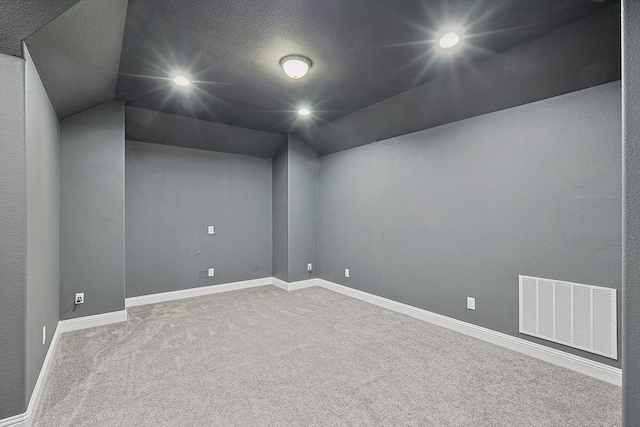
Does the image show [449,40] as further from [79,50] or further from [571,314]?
[79,50]

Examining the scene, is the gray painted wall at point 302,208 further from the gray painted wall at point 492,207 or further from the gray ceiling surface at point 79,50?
the gray ceiling surface at point 79,50

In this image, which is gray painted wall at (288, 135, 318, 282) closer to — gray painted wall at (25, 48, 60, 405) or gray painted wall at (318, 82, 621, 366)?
gray painted wall at (318, 82, 621, 366)

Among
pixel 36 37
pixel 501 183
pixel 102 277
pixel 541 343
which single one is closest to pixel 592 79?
pixel 501 183

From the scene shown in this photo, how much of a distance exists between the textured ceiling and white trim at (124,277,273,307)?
2653 mm

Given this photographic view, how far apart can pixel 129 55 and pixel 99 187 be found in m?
1.68

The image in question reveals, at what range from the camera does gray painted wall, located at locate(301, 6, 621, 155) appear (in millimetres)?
2100

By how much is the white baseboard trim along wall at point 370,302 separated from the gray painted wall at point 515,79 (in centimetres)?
224

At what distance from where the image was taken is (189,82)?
10.0 feet

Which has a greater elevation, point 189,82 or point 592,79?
point 189,82

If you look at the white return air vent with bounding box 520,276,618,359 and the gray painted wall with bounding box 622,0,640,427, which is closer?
the gray painted wall with bounding box 622,0,640,427

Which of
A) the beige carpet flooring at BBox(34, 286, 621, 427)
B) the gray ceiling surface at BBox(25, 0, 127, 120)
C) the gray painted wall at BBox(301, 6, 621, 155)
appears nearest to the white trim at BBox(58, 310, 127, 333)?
the beige carpet flooring at BBox(34, 286, 621, 427)

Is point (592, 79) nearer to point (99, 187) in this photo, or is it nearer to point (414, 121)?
point (414, 121)

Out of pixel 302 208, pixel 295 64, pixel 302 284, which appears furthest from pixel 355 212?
pixel 295 64

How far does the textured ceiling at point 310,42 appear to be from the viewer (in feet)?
6.35
